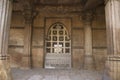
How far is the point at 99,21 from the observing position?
331 inches

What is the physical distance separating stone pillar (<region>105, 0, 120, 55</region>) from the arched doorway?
164 inches

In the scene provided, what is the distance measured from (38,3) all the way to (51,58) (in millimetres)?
3114

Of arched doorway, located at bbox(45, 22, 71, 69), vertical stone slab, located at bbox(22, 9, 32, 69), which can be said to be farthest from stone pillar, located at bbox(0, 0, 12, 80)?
arched doorway, located at bbox(45, 22, 71, 69)

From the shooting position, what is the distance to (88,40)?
8070mm

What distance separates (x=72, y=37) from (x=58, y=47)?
97cm

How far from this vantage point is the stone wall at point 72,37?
820cm

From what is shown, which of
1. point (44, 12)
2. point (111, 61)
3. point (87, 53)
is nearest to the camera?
point (111, 61)

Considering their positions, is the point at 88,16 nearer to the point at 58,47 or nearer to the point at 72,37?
the point at 72,37

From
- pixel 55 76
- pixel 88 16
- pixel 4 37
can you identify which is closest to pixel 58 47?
pixel 88 16

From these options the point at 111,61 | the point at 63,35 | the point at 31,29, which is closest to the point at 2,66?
the point at 111,61

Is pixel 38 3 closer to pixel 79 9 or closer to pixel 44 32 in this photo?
pixel 44 32

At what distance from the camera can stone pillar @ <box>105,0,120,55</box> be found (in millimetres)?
4238

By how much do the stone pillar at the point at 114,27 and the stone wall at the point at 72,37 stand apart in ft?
12.6

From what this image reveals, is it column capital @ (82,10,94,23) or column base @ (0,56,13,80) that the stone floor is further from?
column capital @ (82,10,94,23)
